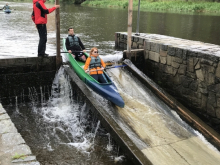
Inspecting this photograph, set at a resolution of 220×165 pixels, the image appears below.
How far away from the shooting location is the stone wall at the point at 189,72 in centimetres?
624

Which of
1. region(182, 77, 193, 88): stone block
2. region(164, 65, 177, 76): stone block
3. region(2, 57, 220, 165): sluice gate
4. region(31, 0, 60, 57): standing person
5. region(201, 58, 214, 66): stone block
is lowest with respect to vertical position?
region(2, 57, 220, 165): sluice gate

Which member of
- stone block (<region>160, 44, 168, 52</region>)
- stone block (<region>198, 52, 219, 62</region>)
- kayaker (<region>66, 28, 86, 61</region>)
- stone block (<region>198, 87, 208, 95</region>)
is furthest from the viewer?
kayaker (<region>66, 28, 86, 61</region>)

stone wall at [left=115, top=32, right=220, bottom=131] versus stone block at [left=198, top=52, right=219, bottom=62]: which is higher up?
stone block at [left=198, top=52, right=219, bottom=62]

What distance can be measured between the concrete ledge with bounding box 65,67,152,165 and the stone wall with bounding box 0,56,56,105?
0.81 m

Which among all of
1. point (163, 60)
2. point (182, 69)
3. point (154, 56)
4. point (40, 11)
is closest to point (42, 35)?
point (40, 11)

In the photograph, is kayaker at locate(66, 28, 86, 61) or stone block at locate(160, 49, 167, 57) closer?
stone block at locate(160, 49, 167, 57)

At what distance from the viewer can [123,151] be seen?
16.8ft

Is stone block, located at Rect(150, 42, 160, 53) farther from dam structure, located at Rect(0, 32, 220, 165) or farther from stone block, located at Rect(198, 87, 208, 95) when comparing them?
stone block, located at Rect(198, 87, 208, 95)

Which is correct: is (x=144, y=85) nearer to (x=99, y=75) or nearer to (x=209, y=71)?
(x=99, y=75)

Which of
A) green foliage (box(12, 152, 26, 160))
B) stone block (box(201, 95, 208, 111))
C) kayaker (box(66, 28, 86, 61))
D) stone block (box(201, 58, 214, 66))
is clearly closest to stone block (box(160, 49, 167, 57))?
stone block (box(201, 58, 214, 66))

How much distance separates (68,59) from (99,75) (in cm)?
174

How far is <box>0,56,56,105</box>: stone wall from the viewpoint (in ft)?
23.9

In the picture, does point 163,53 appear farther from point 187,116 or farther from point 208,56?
point 187,116

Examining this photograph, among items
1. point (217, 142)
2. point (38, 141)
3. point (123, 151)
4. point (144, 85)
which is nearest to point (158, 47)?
point (144, 85)
